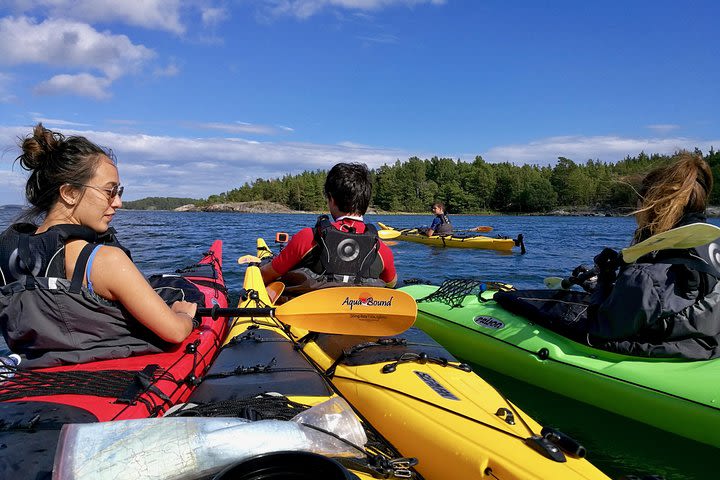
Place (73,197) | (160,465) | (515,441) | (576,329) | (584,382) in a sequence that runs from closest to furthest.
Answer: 1. (160,465)
2. (515,441)
3. (73,197)
4. (584,382)
5. (576,329)

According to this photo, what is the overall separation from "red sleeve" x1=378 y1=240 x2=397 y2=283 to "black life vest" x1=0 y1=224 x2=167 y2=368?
225cm

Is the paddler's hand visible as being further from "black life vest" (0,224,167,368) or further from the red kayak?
"black life vest" (0,224,167,368)

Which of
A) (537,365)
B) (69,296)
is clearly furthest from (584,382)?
(69,296)

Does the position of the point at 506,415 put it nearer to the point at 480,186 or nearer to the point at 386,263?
the point at 386,263

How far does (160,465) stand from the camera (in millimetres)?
1258

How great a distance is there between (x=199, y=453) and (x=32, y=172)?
176cm

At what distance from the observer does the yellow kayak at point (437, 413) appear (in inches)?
73.5

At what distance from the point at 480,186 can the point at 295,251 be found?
266 feet

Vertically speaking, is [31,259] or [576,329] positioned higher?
[31,259]

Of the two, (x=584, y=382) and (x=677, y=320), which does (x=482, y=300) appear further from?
(x=677, y=320)

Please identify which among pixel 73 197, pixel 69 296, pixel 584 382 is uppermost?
pixel 73 197

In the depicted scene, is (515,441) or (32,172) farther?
(32,172)

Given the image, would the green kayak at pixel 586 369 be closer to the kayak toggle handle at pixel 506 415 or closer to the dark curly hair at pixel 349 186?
the kayak toggle handle at pixel 506 415

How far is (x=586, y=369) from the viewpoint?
350 centimetres
